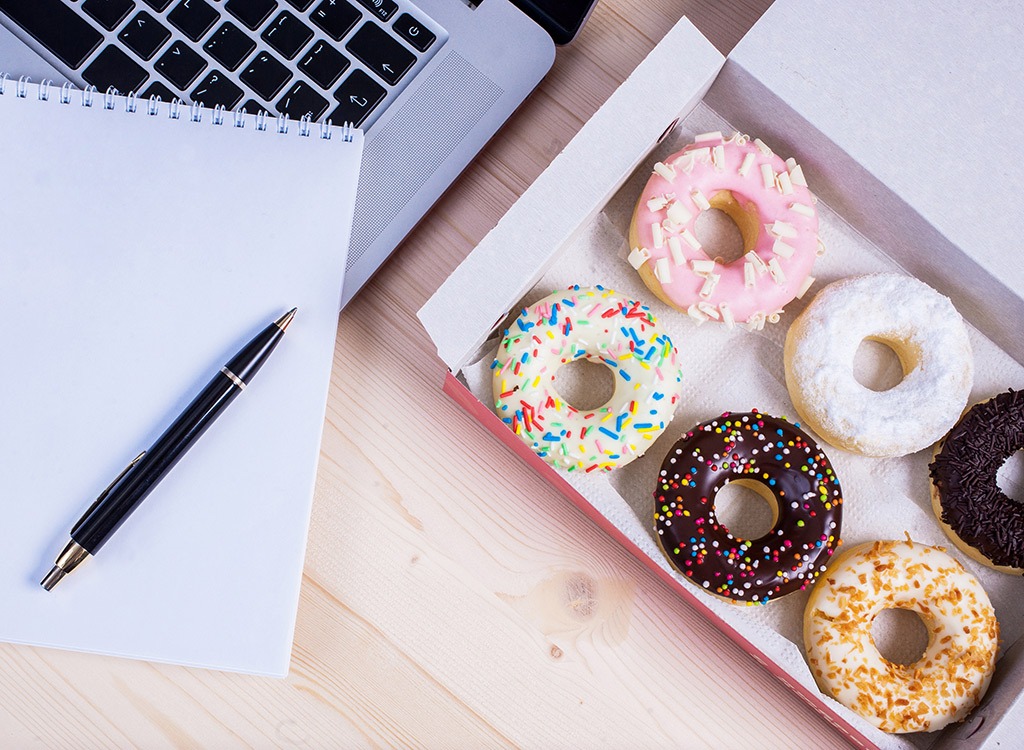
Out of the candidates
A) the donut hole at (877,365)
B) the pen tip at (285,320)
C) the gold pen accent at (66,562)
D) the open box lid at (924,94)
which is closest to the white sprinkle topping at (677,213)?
the open box lid at (924,94)

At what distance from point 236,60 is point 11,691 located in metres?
0.63

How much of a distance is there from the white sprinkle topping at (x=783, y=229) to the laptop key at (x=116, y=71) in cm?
61

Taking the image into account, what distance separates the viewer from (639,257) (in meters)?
0.85

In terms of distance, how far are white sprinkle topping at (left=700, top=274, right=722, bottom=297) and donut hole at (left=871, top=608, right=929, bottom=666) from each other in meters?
0.39

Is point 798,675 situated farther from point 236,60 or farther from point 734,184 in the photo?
point 236,60

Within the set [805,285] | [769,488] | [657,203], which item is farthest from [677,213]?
[769,488]

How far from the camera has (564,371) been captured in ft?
3.00

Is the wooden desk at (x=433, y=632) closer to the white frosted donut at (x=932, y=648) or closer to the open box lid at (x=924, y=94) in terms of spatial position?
the white frosted donut at (x=932, y=648)

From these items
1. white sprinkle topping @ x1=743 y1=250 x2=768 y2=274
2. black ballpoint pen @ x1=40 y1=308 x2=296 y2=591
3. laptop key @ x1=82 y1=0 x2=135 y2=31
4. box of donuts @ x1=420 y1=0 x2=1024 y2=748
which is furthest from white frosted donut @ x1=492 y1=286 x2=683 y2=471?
laptop key @ x1=82 y1=0 x2=135 y2=31

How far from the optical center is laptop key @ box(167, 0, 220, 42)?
81 centimetres

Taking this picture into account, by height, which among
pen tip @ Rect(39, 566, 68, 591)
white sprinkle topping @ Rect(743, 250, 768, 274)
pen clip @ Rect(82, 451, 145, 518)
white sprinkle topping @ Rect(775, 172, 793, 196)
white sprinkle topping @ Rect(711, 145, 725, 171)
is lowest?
pen tip @ Rect(39, 566, 68, 591)

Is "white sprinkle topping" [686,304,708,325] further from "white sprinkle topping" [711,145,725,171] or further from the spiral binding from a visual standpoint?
the spiral binding

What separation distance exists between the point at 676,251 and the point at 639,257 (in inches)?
1.4

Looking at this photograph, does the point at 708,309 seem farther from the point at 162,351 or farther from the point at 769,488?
the point at 162,351
